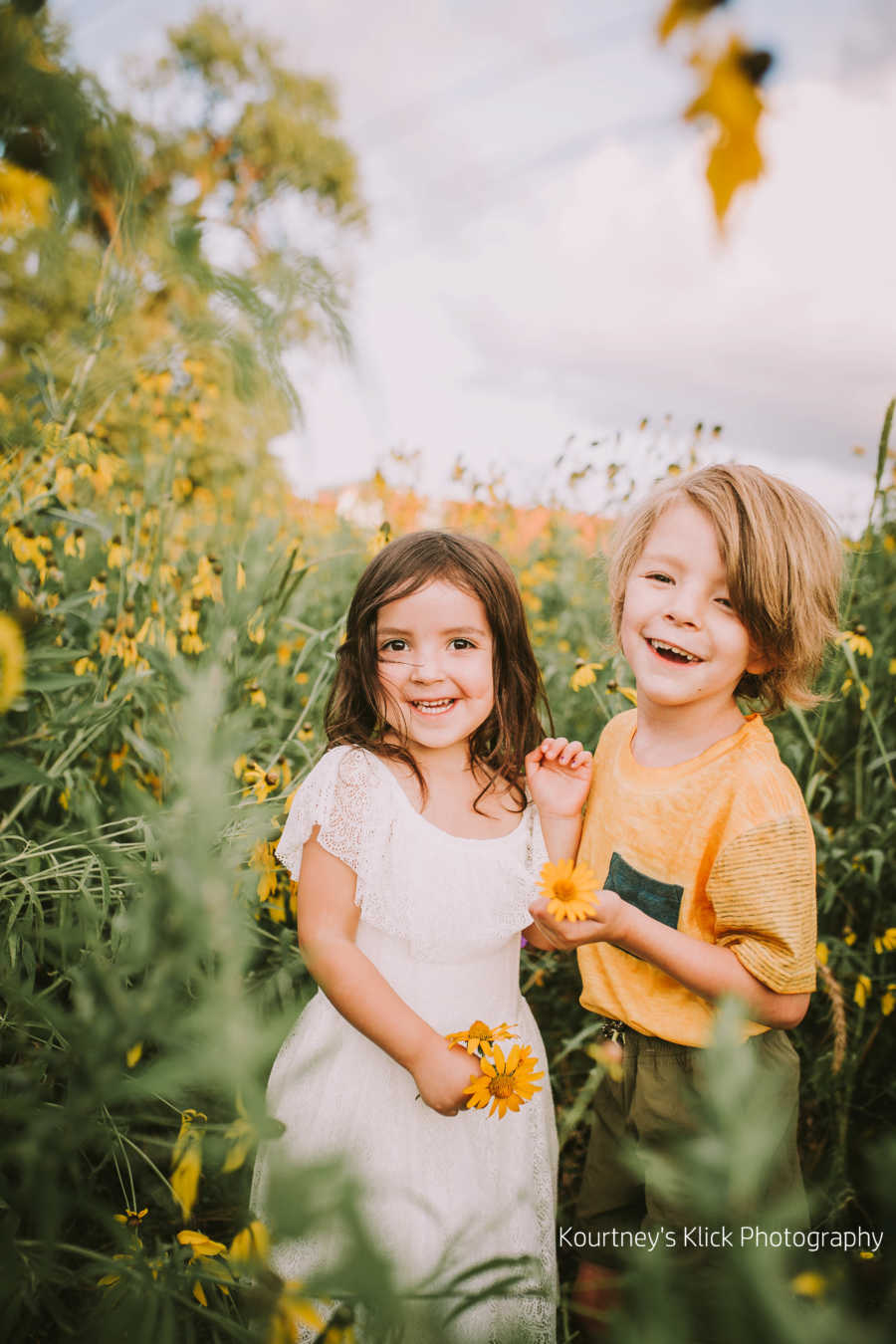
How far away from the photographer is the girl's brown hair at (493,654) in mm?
1190

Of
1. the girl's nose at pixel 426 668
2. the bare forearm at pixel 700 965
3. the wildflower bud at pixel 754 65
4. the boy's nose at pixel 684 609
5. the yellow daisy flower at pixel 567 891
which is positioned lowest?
the bare forearm at pixel 700 965

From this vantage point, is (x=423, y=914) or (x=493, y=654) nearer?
(x=423, y=914)

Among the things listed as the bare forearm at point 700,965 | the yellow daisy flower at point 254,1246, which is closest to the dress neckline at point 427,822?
the bare forearm at point 700,965

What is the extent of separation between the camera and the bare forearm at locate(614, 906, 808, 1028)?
98 centimetres

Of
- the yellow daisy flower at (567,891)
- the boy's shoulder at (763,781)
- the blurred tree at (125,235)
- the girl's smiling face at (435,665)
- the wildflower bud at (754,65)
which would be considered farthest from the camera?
the girl's smiling face at (435,665)

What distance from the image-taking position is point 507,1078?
94 centimetres

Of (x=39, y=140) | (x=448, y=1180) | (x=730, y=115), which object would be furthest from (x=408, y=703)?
(x=730, y=115)

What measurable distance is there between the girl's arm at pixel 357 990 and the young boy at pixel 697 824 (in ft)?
0.67

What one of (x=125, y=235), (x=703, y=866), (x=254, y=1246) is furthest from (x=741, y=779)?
(x=125, y=235)

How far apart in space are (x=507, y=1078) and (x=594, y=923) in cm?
21

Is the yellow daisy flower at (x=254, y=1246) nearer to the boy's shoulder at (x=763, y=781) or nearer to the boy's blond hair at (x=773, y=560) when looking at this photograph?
the boy's shoulder at (x=763, y=781)

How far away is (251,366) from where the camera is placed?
856 mm

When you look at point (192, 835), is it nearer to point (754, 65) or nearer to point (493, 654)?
point (754, 65)

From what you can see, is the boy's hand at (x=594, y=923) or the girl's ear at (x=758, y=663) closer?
the boy's hand at (x=594, y=923)
